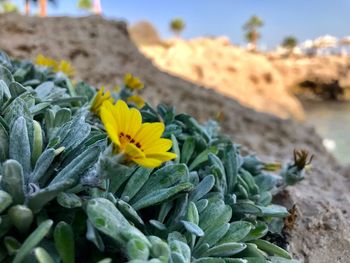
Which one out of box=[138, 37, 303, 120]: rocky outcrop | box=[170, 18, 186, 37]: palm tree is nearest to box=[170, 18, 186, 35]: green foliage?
box=[170, 18, 186, 37]: palm tree

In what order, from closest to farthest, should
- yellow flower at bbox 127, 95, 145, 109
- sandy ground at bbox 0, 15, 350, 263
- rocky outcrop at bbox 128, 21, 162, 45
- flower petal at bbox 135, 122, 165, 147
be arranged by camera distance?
flower petal at bbox 135, 122, 165, 147
yellow flower at bbox 127, 95, 145, 109
sandy ground at bbox 0, 15, 350, 263
rocky outcrop at bbox 128, 21, 162, 45

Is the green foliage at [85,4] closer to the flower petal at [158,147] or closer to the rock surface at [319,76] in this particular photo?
the rock surface at [319,76]

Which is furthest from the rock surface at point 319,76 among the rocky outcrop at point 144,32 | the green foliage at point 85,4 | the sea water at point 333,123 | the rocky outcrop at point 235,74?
the green foliage at point 85,4

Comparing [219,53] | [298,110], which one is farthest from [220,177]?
[219,53]

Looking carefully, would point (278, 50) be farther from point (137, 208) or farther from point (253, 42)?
point (137, 208)

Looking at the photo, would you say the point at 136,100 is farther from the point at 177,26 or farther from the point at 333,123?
the point at 177,26

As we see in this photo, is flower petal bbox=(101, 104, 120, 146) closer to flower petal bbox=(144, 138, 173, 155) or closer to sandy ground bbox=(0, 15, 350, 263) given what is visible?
flower petal bbox=(144, 138, 173, 155)
